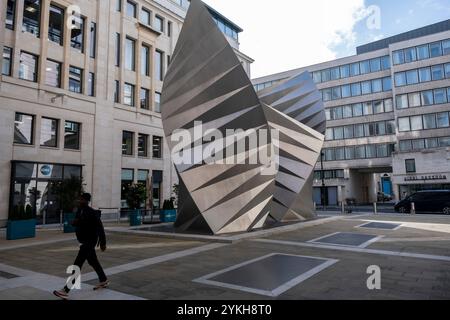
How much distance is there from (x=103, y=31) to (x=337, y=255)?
26.8 metres

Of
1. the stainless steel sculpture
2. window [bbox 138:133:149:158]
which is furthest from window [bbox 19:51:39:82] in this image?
the stainless steel sculpture

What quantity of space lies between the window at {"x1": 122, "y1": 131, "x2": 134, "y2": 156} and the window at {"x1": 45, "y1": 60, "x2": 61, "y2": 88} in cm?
719

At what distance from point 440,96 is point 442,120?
3.53 metres

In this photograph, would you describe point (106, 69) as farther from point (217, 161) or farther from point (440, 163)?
point (440, 163)

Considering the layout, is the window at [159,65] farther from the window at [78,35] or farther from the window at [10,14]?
the window at [10,14]

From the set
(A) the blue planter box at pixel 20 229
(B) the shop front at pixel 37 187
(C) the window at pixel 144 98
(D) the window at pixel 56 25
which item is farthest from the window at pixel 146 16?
(A) the blue planter box at pixel 20 229

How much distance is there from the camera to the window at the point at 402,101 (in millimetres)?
49312

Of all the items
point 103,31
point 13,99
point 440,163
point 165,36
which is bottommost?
point 440,163

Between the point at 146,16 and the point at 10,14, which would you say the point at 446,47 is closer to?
the point at 146,16

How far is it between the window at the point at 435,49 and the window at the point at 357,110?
12122mm

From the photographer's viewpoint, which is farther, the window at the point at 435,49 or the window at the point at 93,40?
the window at the point at 435,49

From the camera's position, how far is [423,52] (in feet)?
159
